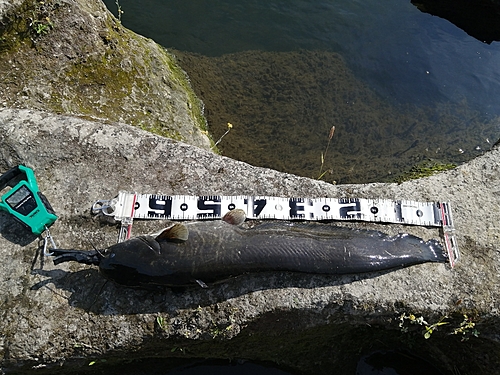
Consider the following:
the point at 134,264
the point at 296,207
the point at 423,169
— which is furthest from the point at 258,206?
the point at 423,169

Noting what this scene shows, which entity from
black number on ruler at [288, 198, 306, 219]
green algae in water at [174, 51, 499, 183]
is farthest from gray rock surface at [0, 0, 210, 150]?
black number on ruler at [288, 198, 306, 219]

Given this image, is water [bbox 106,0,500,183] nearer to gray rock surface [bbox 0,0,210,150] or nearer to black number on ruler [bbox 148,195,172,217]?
gray rock surface [bbox 0,0,210,150]

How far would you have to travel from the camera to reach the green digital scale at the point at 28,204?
3508 millimetres

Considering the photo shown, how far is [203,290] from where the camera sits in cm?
343

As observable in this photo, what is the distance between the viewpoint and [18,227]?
3604 mm

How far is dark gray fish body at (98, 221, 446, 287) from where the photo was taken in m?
3.25

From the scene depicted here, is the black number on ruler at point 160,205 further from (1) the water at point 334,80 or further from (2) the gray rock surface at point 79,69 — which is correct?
(1) the water at point 334,80

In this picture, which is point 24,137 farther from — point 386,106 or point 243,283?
point 386,106

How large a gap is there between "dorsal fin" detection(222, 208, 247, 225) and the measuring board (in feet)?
0.48

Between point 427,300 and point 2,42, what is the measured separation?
5.40 metres

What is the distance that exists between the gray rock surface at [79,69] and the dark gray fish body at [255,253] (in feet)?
6.91

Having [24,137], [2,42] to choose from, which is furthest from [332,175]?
[2,42]

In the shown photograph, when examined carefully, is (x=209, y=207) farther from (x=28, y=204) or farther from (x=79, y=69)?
(x=79, y=69)

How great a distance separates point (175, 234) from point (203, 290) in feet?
1.83
